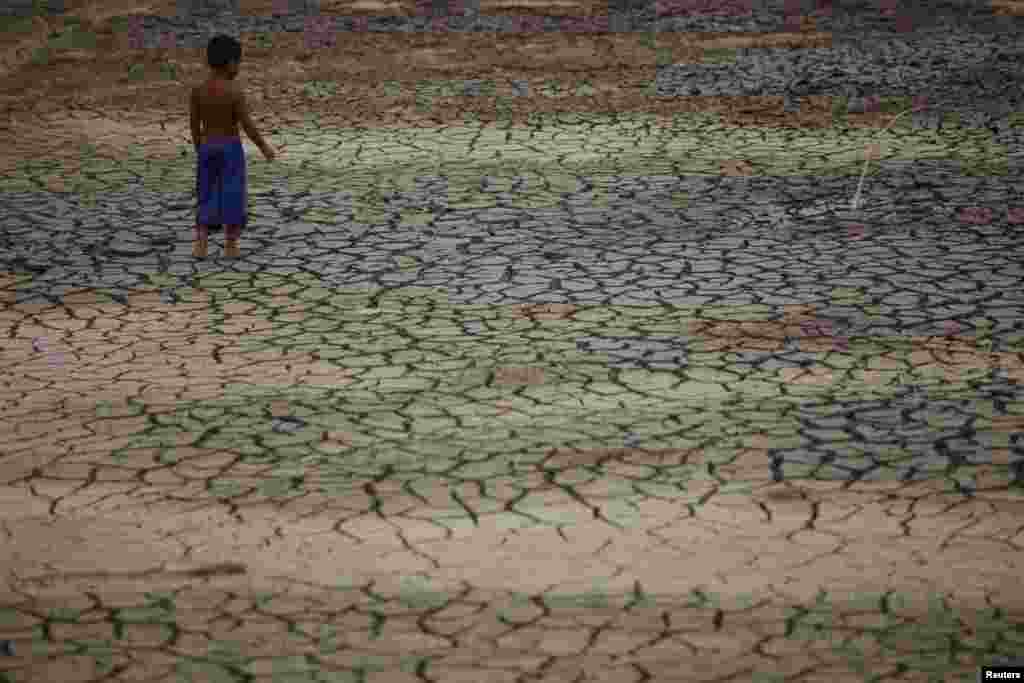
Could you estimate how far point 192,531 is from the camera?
18.2 ft

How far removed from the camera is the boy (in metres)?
9.00

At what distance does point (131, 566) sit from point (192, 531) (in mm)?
315

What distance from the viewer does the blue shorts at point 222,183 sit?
29.6 ft

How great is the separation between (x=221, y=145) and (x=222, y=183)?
217 millimetres

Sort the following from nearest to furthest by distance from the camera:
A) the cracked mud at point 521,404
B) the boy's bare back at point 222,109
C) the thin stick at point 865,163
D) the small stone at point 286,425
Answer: the cracked mud at point 521,404 < the small stone at point 286,425 < the boy's bare back at point 222,109 < the thin stick at point 865,163

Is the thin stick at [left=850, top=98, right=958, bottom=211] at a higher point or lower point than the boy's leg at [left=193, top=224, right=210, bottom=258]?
higher

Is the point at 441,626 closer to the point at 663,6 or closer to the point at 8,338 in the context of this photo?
the point at 8,338

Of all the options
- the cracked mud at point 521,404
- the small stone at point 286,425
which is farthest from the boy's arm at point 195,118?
the small stone at point 286,425

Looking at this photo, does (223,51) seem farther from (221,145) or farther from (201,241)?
(201,241)

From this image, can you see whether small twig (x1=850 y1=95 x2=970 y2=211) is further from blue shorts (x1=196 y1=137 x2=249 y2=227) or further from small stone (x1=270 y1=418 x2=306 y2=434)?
small stone (x1=270 y1=418 x2=306 y2=434)

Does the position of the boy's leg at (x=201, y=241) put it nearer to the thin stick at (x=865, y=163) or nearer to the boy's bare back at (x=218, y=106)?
the boy's bare back at (x=218, y=106)

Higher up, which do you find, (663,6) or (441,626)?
(663,6)

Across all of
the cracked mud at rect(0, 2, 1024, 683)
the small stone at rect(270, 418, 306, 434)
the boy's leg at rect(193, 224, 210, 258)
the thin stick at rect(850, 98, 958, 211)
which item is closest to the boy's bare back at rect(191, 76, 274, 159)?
the boy's leg at rect(193, 224, 210, 258)

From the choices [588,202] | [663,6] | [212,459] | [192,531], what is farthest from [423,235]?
[663,6]
